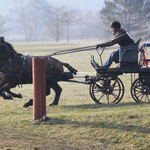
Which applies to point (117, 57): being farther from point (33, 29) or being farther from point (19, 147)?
point (33, 29)

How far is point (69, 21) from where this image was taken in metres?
107

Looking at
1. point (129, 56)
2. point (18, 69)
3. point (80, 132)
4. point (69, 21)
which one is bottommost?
point (80, 132)

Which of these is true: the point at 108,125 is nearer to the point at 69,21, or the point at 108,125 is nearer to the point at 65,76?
the point at 65,76

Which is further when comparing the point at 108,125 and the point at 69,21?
the point at 69,21

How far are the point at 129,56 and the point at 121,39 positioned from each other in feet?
1.63

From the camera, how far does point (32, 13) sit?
15200 centimetres

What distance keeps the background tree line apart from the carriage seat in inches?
2529

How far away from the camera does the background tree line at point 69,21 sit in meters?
75.4

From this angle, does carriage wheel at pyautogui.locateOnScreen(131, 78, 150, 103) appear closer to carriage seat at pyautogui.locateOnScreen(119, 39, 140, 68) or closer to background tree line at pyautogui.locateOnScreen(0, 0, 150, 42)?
carriage seat at pyautogui.locateOnScreen(119, 39, 140, 68)

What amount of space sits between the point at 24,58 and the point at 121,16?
66.1 metres

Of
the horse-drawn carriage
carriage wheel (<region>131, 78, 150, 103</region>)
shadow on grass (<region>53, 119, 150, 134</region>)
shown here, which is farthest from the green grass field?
Answer: the horse-drawn carriage

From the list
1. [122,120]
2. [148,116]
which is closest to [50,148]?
[122,120]

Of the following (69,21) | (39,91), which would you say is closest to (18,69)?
(39,91)

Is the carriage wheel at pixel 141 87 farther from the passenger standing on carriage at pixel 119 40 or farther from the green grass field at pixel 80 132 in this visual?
the green grass field at pixel 80 132
